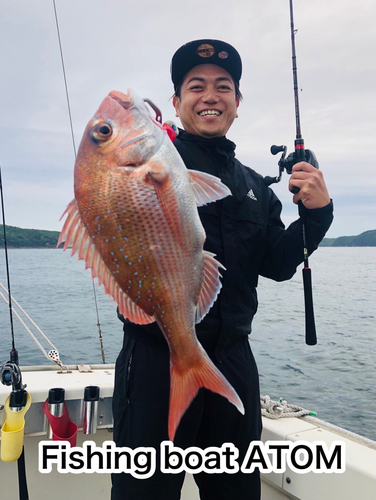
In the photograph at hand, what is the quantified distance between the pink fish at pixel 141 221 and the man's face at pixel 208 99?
82 cm

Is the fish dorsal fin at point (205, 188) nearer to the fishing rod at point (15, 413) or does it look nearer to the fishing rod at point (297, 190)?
the fishing rod at point (297, 190)

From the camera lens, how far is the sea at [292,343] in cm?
875

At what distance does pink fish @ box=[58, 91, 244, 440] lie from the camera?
148 cm

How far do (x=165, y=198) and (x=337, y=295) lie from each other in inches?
941

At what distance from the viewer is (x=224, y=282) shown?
2.20m

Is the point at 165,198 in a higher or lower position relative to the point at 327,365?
higher

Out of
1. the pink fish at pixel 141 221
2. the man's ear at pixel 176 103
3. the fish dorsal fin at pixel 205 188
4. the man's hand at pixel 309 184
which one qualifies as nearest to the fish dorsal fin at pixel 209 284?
the pink fish at pixel 141 221

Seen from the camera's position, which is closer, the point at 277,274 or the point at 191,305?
the point at 191,305

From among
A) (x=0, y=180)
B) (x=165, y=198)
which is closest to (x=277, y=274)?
(x=165, y=198)

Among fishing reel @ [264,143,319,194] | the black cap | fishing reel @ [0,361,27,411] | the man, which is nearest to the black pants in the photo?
the man

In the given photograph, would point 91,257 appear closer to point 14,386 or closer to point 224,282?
point 224,282

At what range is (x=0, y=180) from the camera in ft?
10.2

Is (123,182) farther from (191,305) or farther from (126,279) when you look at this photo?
(191,305)

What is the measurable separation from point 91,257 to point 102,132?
461 millimetres
